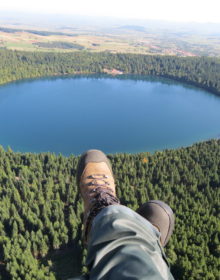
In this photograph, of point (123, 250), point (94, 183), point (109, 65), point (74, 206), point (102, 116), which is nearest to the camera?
point (123, 250)

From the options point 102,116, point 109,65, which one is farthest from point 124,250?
point 109,65

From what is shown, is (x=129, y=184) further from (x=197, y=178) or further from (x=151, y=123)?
(x=151, y=123)

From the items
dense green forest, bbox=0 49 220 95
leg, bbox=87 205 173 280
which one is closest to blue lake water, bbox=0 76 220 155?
dense green forest, bbox=0 49 220 95

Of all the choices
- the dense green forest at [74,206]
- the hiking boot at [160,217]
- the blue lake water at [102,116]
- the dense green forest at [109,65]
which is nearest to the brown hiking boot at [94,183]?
the hiking boot at [160,217]

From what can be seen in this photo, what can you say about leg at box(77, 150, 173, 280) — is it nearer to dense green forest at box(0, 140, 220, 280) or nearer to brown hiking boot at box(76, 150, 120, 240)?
brown hiking boot at box(76, 150, 120, 240)

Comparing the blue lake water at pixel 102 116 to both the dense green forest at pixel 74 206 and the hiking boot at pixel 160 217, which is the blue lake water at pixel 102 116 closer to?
the dense green forest at pixel 74 206

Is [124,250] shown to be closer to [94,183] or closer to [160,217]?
[94,183]

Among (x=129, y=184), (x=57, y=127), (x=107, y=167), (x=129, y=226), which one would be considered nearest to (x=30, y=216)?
(x=129, y=184)
